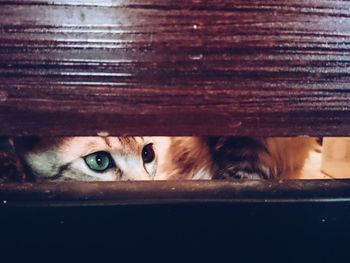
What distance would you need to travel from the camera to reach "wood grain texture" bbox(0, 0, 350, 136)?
3.28 feet

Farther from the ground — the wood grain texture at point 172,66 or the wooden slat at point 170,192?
the wood grain texture at point 172,66

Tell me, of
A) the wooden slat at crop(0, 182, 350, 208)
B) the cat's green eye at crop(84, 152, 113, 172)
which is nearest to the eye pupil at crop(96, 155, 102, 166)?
the cat's green eye at crop(84, 152, 113, 172)

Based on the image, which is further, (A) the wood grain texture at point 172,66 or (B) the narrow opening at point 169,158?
(B) the narrow opening at point 169,158

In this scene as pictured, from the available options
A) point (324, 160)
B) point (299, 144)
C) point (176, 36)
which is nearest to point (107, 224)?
point (176, 36)

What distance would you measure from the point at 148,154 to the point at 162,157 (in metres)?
0.11

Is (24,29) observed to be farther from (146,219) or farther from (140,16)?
(146,219)

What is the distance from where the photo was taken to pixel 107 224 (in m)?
1.11

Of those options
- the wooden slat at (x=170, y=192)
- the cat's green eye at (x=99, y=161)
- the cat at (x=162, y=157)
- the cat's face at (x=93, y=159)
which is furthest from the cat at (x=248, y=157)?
the cat's green eye at (x=99, y=161)

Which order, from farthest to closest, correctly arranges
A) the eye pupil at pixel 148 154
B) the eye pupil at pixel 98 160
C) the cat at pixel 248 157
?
1. the eye pupil at pixel 148 154
2. the eye pupil at pixel 98 160
3. the cat at pixel 248 157

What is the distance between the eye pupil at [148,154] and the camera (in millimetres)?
2490

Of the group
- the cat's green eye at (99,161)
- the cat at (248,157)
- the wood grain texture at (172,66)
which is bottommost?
the cat's green eye at (99,161)

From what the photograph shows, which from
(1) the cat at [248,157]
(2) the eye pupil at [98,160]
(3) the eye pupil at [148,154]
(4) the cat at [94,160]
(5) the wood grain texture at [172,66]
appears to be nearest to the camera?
(5) the wood grain texture at [172,66]

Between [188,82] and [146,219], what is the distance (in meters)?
0.40

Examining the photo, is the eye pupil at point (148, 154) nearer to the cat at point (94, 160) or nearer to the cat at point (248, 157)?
the cat at point (94, 160)
